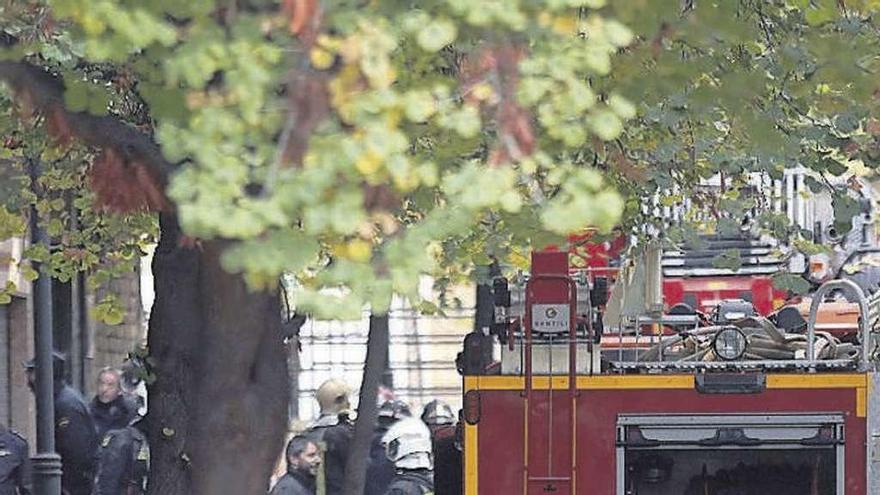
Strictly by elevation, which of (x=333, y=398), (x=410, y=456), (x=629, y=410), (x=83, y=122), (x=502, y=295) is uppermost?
(x=83, y=122)

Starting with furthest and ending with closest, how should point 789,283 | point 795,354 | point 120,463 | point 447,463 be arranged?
point 120,463 → point 447,463 → point 789,283 → point 795,354

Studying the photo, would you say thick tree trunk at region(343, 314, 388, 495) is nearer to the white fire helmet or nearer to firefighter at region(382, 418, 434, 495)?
firefighter at region(382, 418, 434, 495)

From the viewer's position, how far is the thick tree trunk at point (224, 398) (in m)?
8.57

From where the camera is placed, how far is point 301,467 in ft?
41.5

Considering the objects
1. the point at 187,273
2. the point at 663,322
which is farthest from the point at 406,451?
the point at 187,273

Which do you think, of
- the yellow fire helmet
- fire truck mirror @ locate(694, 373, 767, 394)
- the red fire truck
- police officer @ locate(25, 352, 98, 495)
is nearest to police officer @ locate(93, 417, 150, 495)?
police officer @ locate(25, 352, 98, 495)

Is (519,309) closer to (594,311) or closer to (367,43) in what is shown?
(594,311)

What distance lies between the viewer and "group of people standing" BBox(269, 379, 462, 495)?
11.0m

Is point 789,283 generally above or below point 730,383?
above

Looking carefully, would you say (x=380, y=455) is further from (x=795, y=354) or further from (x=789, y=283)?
(x=795, y=354)

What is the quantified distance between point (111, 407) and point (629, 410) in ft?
19.4

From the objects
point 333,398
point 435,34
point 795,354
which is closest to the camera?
point 435,34

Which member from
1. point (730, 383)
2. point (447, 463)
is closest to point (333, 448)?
point (447, 463)

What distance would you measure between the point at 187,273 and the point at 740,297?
6.96 metres
